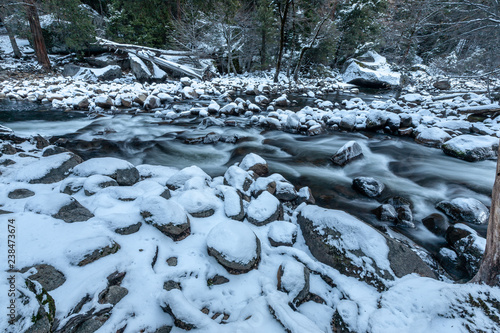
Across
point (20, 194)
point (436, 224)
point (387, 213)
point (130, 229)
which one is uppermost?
point (20, 194)

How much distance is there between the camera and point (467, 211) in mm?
2938

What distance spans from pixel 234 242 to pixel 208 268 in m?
0.30

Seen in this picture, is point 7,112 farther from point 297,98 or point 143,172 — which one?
point 297,98

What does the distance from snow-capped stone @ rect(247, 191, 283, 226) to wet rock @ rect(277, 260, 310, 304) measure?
69cm

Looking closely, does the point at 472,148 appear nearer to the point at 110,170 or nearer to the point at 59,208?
the point at 110,170

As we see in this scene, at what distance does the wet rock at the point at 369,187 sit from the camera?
3575mm

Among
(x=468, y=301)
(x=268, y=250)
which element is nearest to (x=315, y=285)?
(x=268, y=250)

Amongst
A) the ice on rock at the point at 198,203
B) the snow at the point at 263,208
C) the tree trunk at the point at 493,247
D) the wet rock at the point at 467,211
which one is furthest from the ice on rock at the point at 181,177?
the wet rock at the point at 467,211

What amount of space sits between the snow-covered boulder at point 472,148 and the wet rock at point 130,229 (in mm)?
6437

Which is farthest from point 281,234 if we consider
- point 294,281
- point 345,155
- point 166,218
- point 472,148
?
point 472,148

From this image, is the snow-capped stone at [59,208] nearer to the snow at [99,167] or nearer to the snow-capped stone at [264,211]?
the snow at [99,167]

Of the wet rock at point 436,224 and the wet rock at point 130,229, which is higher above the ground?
the wet rock at point 130,229

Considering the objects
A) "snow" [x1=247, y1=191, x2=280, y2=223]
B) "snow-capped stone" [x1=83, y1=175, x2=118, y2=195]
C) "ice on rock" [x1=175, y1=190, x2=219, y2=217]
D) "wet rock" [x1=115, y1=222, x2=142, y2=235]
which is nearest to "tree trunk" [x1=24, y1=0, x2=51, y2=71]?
"snow-capped stone" [x1=83, y1=175, x2=118, y2=195]

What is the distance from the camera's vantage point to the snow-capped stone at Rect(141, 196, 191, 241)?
2.04m
